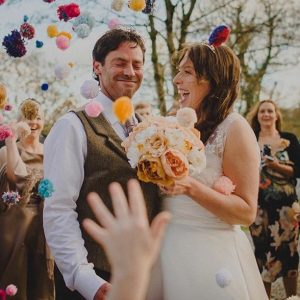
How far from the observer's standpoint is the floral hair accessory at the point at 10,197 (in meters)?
4.98

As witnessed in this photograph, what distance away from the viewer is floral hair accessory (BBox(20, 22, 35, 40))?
3.62m

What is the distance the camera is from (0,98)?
3.57 m

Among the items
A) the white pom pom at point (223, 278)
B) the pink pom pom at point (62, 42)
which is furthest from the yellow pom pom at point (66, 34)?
the white pom pom at point (223, 278)

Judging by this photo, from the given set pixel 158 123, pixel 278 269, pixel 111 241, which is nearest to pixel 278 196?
pixel 278 269

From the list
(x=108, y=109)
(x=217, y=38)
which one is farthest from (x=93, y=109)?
(x=217, y=38)

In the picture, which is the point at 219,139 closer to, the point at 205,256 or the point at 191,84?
the point at 191,84

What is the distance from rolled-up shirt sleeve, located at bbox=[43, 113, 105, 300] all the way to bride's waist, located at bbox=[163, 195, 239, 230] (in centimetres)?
52

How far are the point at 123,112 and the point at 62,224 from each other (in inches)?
22.1

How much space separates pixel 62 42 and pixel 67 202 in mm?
1035

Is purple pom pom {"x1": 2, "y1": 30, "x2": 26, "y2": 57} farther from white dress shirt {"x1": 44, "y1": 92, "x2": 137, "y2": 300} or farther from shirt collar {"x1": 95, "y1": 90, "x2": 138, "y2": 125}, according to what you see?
white dress shirt {"x1": 44, "y1": 92, "x2": 137, "y2": 300}

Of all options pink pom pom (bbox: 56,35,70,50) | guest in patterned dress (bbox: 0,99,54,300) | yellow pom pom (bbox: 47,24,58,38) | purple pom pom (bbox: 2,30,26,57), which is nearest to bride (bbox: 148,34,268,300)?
pink pom pom (bbox: 56,35,70,50)

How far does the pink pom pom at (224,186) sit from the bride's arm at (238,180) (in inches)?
0.9

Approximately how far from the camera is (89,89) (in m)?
3.14

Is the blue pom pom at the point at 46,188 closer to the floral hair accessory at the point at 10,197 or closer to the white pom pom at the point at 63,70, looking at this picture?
the white pom pom at the point at 63,70
